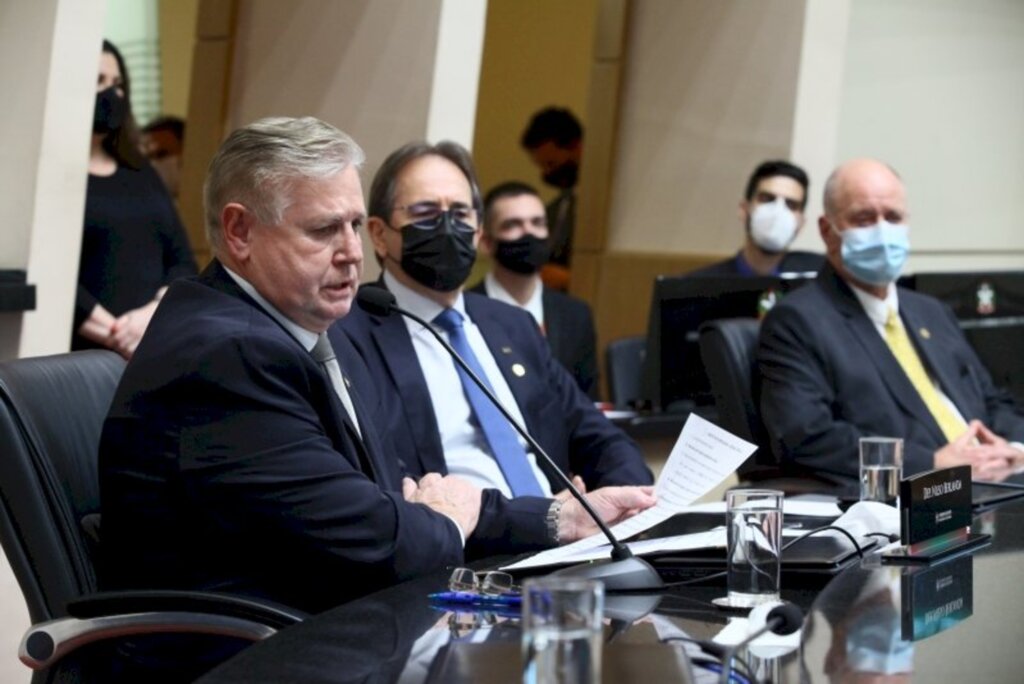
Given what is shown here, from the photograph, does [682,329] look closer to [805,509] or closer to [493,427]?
[493,427]

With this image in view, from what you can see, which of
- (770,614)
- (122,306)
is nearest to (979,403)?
(122,306)

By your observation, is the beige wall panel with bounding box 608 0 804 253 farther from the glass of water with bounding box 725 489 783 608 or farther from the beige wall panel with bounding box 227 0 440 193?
the glass of water with bounding box 725 489 783 608

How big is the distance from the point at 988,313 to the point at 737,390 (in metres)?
1.15

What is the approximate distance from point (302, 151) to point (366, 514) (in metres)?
0.58

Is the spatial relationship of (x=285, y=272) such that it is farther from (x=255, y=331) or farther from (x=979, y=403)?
(x=979, y=403)

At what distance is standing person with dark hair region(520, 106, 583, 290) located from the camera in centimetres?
795

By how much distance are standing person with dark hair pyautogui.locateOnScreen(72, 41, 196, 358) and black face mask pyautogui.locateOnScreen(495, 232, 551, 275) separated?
Result: 1256 millimetres

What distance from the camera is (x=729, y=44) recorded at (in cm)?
707

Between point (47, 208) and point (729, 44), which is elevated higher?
point (729, 44)

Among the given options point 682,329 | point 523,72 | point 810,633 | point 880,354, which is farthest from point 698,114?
point 810,633

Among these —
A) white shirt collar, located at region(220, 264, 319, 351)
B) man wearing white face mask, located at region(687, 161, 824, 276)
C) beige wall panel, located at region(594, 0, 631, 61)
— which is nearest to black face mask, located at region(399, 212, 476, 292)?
white shirt collar, located at region(220, 264, 319, 351)

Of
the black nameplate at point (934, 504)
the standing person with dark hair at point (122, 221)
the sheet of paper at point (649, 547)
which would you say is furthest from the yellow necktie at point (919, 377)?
the sheet of paper at point (649, 547)

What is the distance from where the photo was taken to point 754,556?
83.0 inches

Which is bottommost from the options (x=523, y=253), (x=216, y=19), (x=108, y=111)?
(x=523, y=253)
